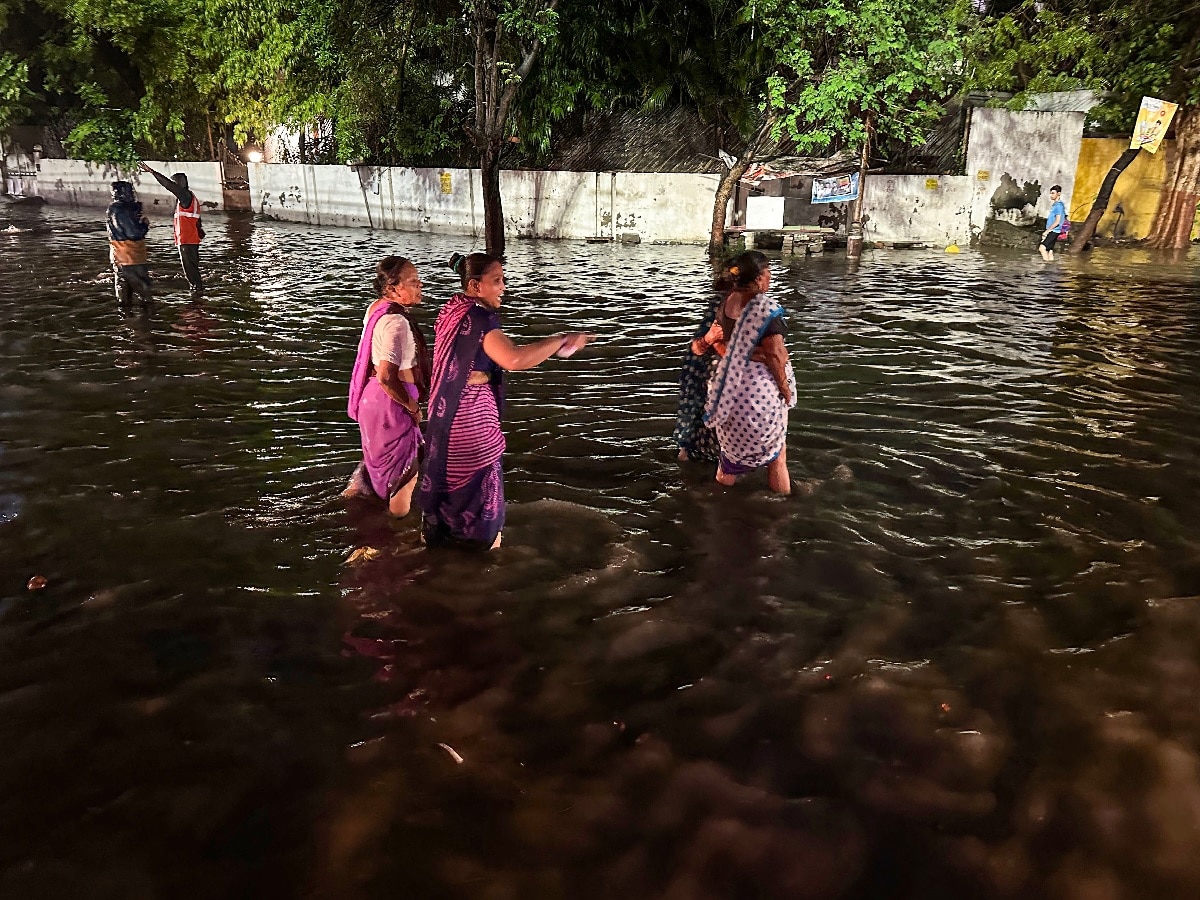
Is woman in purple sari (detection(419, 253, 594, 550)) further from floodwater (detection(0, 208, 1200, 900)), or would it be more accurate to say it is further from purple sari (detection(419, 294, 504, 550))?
floodwater (detection(0, 208, 1200, 900))

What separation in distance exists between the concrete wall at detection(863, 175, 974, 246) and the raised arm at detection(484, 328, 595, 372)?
18.6 meters

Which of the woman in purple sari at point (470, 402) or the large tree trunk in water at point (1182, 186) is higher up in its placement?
the large tree trunk in water at point (1182, 186)

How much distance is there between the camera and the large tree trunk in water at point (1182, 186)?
67.0ft

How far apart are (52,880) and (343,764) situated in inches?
39.6

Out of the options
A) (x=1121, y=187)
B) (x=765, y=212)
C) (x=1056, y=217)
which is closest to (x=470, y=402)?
(x=1056, y=217)

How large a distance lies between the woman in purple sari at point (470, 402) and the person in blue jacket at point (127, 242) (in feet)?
30.3

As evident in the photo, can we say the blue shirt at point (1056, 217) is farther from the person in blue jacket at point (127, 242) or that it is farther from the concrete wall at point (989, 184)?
the person in blue jacket at point (127, 242)

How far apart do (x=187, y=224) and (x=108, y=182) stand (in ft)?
83.5

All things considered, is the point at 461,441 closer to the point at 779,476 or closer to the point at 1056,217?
the point at 779,476

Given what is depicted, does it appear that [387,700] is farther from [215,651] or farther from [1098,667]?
[1098,667]

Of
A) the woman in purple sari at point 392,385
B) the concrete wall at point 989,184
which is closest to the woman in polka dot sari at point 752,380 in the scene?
the woman in purple sari at point 392,385

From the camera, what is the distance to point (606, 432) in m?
7.59

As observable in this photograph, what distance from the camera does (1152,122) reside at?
1992 centimetres

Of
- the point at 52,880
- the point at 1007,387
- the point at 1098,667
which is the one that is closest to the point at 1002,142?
the point at 1007,387
